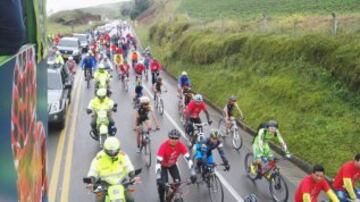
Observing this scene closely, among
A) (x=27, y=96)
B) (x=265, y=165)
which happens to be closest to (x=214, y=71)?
(x=265, y=165)

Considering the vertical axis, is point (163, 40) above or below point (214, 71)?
above

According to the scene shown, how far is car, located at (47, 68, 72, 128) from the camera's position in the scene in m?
17.8

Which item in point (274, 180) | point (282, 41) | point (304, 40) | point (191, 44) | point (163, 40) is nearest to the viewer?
point (274, 180)

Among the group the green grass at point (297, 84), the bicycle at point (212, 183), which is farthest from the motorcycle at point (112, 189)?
the green grass at point (297, 84)

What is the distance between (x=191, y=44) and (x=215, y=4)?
25.7 metres

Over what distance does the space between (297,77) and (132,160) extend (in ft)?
27.6

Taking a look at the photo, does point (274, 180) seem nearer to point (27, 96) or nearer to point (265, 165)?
point (265, 165)

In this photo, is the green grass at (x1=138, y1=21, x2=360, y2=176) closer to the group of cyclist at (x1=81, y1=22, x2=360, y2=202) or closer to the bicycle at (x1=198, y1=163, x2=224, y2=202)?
the group of cyclist at (x1=81, y1=22, x2=360, y2=202)

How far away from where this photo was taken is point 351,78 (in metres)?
17.6

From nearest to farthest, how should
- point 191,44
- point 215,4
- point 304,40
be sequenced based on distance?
point 304,40, point 191,44, point 215,4

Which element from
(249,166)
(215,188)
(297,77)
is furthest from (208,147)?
(297,77)

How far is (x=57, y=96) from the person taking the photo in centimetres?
1866

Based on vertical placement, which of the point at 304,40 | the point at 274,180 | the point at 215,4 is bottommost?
the point at 274,180

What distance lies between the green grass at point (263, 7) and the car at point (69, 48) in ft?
44.1
